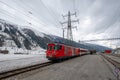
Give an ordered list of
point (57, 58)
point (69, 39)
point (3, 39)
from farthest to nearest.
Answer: point (3, 39), point (69, 39), point (57, 58)

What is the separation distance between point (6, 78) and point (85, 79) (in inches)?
215

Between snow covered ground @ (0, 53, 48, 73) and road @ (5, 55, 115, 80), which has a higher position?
snow covered ground @ (0, 53, 48, 73)

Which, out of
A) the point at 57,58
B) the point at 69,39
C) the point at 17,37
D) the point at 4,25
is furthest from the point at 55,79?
the point at 4,25

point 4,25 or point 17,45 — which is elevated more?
point 4,25

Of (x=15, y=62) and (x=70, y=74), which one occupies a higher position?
(x=15, y=62)

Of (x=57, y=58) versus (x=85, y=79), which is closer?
(x=85, y=79)

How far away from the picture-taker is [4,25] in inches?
6969

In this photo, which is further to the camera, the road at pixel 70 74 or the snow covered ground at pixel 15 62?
the snow covered ground at pixel 15 62

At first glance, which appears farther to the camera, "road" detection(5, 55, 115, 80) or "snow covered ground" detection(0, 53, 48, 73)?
"snow covered ground" detection(0, 53, 48, 73)

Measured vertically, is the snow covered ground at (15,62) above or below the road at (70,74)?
above

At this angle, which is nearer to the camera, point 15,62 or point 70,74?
point 70,74

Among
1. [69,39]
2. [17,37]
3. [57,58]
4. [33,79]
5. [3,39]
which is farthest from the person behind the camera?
[17,37]

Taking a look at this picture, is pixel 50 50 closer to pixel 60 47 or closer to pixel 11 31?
pixel 60 47

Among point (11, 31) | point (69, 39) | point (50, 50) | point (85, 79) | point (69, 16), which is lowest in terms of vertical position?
point (85, 79)
